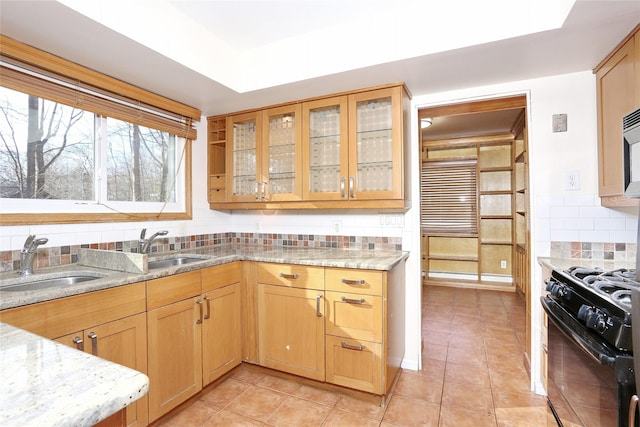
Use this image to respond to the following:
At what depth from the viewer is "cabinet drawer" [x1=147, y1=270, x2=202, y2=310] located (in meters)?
1.76

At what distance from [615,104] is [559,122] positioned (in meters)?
0.34

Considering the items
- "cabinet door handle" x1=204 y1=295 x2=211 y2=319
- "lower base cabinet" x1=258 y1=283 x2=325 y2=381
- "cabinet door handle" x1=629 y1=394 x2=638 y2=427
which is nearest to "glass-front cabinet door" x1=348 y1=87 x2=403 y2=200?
"lower base cabinet" x1=258 y1=283 x2=325 y2=381

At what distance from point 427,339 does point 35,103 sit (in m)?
3.50

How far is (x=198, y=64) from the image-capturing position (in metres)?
2.04

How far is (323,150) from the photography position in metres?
2.50

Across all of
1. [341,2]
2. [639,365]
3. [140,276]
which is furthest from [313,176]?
[639,365]

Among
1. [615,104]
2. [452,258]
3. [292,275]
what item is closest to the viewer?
[615,104]

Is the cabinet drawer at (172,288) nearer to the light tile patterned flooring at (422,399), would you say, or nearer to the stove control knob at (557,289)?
the light tile patterned flooring at (422,399)

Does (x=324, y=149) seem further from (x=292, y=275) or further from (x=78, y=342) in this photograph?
(x=78, y=342)

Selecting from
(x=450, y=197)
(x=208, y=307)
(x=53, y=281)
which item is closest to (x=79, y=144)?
(x=53, y=281)

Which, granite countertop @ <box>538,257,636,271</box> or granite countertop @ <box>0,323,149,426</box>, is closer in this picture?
granite countertop @ <box>0,323,149,426</box>

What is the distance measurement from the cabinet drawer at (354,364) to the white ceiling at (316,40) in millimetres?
1760

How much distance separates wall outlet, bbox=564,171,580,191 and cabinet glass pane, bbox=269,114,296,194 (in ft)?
6.32

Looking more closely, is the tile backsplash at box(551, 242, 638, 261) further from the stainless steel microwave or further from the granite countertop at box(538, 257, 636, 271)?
the stainless steel microwave
